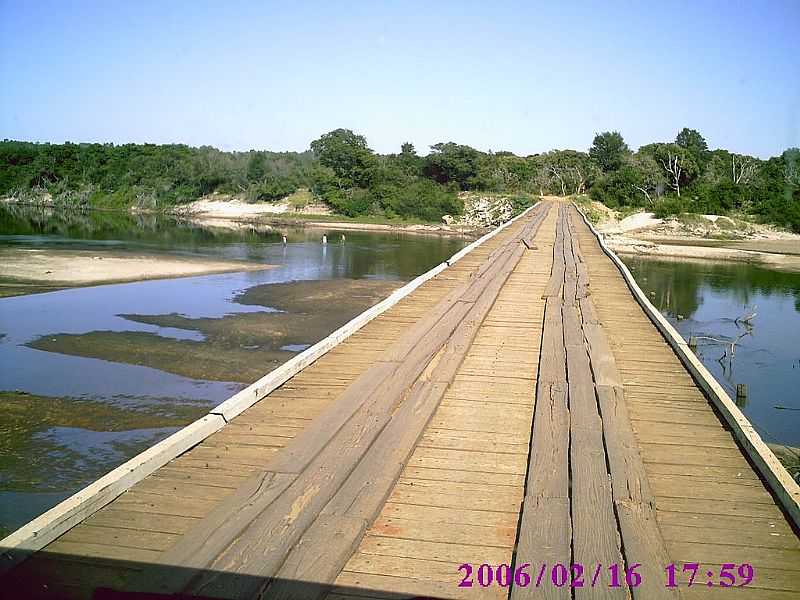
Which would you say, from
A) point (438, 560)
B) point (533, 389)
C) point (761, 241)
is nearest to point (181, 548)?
point (438, 560)

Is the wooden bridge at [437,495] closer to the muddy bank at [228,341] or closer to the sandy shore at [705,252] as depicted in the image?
the muddy bank at [228,341]

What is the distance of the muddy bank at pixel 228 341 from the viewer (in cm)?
1241

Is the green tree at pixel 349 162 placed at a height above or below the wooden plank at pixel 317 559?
above

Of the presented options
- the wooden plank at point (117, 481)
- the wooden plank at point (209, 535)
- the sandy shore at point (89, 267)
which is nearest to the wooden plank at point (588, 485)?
the wooden plank at point (209, 535)

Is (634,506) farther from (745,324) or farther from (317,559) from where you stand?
(745,324)

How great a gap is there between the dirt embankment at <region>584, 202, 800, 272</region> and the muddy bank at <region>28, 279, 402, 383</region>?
20.4 metres

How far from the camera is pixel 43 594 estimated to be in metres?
2.55

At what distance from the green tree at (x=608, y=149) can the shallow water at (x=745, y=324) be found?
48468 mm

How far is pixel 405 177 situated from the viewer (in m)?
57.2

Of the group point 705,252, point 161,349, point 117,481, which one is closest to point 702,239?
point 705,252

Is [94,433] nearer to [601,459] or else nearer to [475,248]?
[601,459]

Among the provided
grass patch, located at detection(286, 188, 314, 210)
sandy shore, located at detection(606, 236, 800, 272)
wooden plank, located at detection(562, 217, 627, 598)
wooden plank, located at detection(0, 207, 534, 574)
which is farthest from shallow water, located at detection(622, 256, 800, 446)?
grass patch, located at detection(286, 188, 314, 210)
